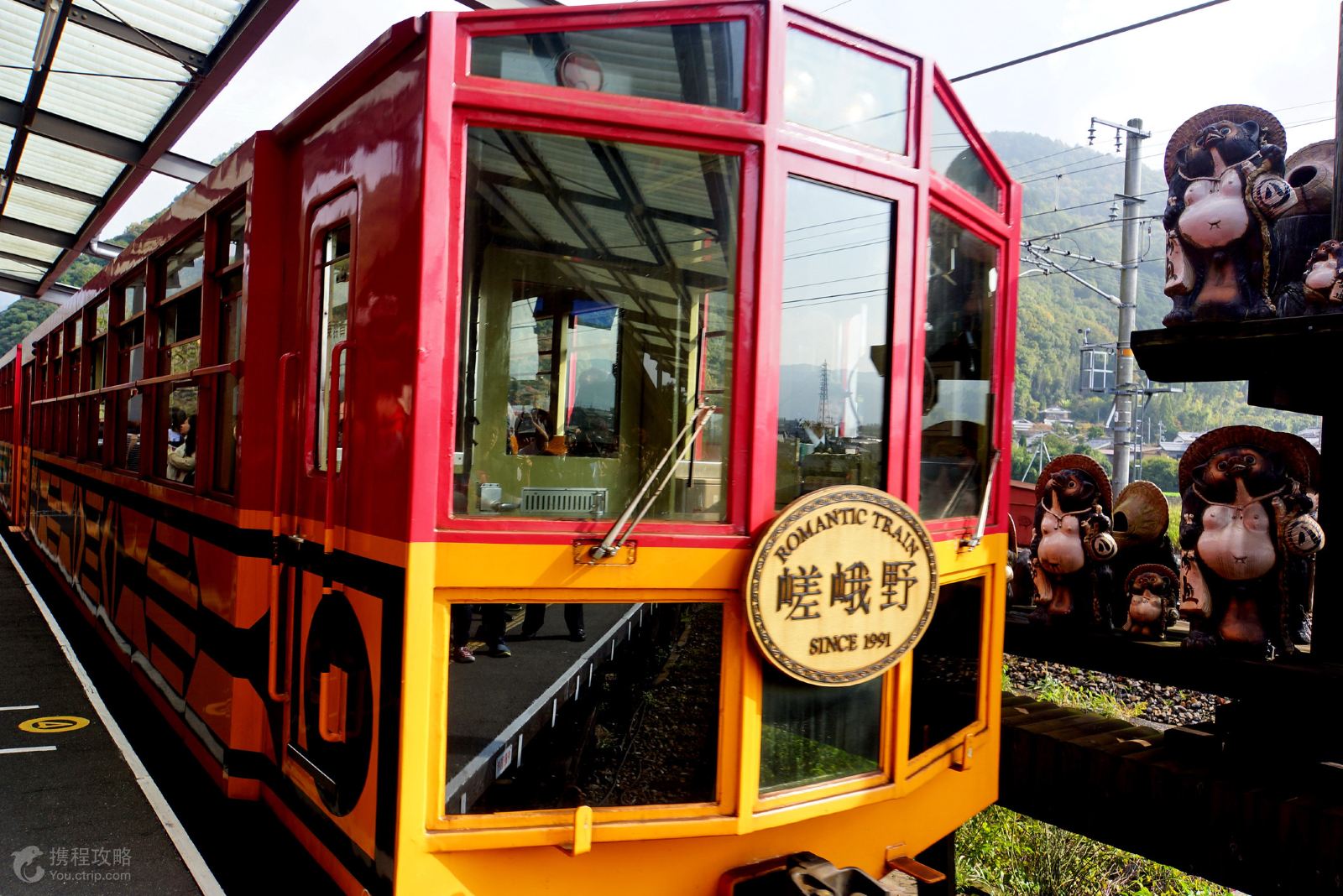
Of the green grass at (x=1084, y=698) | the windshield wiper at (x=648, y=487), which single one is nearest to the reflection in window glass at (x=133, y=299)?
the windshield wiper at (x=648, y=487)

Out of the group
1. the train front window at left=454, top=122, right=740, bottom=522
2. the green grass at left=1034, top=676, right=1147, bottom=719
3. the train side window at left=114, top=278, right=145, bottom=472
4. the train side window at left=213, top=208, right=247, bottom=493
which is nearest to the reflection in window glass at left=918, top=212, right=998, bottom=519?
the train front window at left=454, top=122, right=740, bottom=522

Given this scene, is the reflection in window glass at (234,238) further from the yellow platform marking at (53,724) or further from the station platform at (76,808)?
the yellow platform marking at (53,724)

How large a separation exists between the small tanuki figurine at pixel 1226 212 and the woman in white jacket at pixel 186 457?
4004mm

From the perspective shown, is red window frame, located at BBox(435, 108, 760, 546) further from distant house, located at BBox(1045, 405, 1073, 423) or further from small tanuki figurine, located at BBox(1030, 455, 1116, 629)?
distant house, located at BBox(1045, 405, 1073, 423)

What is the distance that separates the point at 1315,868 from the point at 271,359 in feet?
13.0

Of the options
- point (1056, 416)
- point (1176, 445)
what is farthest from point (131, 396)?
point (1056, 416)

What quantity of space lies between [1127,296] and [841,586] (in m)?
14.5

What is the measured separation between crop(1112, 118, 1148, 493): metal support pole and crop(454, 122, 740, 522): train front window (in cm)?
1355

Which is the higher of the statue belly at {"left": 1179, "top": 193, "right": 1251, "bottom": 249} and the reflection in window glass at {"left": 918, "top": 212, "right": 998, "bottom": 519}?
the statue belly at {"left": 1179, "top": 193, "right": 1251, "bottom": 249}

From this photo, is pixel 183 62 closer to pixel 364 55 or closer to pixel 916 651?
pixel 364 55

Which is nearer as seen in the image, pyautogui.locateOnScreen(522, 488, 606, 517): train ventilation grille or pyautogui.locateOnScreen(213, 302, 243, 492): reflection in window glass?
pyautogui.locateOnScreen(522, 488, 606, 517): train ventilation grille

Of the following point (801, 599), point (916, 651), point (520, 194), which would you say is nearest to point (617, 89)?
point (520, 194)

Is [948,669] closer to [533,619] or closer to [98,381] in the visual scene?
[533,619]

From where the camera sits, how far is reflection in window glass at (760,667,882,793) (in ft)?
8.61
